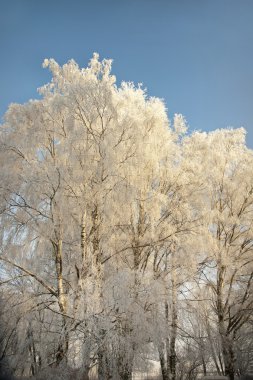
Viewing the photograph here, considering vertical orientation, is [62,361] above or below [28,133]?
below

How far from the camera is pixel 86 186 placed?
1041 cm

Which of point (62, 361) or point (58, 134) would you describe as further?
point (58, 134)

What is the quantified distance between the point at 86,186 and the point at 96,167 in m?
0.61

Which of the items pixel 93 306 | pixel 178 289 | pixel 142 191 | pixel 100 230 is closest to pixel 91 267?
pixel 93 306

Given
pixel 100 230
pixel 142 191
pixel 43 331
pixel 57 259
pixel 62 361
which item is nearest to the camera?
pixel 62 361

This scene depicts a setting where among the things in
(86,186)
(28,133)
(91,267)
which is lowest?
(91,267)

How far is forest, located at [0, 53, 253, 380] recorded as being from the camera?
9016 millimetres

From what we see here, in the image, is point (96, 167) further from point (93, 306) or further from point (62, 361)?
point (62, 361)

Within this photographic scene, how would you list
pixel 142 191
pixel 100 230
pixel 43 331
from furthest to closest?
pixel 142 191
pixel 100 230
pixel 43 331

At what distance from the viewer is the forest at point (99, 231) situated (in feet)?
29.6

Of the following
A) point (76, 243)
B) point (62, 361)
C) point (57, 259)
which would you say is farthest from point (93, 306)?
point (76, 243)

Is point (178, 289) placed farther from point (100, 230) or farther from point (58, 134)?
point (58, 134)

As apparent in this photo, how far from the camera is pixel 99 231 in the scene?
1091cm

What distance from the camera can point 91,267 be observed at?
9.39m
